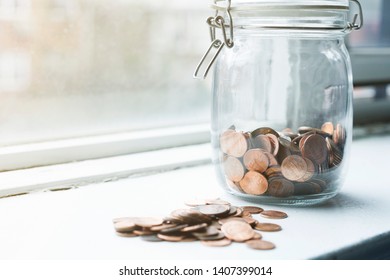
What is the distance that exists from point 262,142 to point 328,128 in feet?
0.36

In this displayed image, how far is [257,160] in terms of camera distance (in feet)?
2.30

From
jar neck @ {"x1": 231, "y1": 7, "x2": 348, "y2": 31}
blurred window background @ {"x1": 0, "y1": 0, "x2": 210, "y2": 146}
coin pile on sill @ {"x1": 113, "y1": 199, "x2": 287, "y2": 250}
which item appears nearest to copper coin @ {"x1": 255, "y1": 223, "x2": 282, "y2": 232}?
coin pile on sill @ {"x1": 113, "y1": 199, "x2": 287, "y2": 250}

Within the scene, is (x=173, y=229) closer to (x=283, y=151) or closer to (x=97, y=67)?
(x=283, y=151)

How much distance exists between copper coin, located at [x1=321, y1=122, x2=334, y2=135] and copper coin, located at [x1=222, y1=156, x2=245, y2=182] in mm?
126

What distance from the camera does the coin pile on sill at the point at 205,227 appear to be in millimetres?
608

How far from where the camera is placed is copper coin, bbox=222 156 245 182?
716 millimetres

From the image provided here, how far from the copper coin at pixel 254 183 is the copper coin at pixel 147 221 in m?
0.13

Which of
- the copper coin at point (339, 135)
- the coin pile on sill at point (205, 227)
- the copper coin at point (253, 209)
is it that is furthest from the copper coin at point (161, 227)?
the copper coin at point (339, 135)

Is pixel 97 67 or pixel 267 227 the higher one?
pixel 97 67

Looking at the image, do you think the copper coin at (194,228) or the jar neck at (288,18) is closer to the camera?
the copper coin at (194,228)

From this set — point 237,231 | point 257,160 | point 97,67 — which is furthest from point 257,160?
point 97,67

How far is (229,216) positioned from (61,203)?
0.68 feet

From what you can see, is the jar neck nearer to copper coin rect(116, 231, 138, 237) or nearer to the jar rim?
the jar rim

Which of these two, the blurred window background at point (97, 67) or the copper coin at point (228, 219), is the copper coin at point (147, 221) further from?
the blurred window background at point (97, 67)
